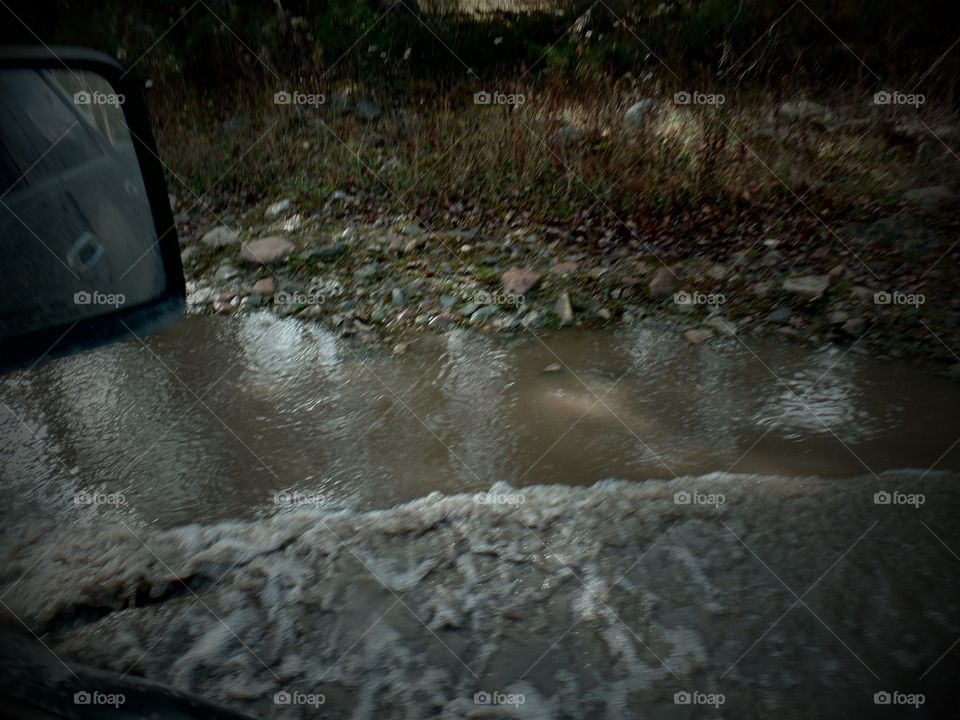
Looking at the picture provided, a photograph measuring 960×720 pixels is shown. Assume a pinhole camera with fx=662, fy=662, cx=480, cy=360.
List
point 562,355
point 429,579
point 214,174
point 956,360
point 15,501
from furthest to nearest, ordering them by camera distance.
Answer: point 214,174 → point 562,355 → point 956,360 → point 15,501 → point 429,579

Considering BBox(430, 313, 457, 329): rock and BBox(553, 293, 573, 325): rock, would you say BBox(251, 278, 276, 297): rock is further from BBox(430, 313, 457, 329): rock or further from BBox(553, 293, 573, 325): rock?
BBox(553, 293, 573, 325): rock

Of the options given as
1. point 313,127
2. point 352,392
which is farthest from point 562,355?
point 313,127

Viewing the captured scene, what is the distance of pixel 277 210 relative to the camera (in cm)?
551

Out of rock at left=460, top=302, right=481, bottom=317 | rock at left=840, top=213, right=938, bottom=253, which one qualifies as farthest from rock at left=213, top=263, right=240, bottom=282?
rock at left=840, top=213, right=938, bottom=253

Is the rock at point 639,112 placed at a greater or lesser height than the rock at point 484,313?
greater

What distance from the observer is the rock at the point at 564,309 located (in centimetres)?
388

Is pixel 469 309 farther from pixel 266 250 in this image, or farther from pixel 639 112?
pixel 639 112

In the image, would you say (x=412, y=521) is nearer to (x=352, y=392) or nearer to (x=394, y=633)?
(x=394, y=633)

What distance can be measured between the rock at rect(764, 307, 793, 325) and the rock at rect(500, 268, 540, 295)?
139 centimetres

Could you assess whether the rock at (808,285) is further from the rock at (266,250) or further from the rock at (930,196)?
the rock at (266,250)

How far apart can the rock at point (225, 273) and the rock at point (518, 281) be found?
193cm

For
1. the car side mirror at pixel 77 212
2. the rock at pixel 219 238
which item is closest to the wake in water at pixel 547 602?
the car side mirror at pixel 77 212

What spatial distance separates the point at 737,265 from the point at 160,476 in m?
3.52

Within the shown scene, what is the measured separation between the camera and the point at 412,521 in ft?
7.51
